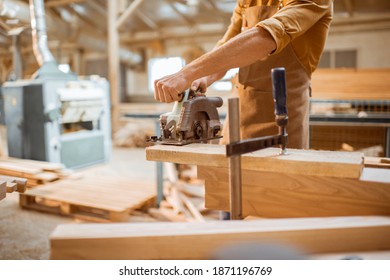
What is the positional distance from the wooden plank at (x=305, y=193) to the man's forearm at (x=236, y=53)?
398 millimetres

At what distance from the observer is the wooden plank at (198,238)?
0.93 m

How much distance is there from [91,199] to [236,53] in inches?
106

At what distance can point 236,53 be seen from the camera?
1.36 metres

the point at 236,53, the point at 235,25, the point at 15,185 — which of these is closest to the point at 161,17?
the point at 235,25

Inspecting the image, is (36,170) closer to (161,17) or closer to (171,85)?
(171,85)

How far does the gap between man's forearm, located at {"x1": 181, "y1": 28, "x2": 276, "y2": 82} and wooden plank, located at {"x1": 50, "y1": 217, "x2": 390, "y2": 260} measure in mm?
623

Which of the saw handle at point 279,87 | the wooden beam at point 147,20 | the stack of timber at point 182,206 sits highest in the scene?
the wooden beam at point 147,20

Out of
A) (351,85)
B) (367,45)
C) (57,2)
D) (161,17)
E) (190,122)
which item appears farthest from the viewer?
(161,17)

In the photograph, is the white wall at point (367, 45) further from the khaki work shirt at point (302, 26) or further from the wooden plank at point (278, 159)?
the wooden plank at point (278, 159)

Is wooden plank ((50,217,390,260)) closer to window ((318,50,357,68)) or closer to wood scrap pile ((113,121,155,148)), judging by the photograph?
wood scrap pile ((113,121,155,148))

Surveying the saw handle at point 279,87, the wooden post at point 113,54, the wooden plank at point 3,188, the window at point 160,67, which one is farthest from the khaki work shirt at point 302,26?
the window at point 160,67

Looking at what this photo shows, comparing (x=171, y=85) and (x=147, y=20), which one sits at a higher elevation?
(x=147, y=20)

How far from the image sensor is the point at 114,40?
827 cm
